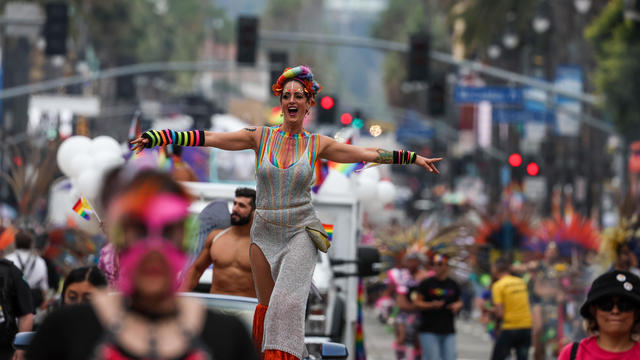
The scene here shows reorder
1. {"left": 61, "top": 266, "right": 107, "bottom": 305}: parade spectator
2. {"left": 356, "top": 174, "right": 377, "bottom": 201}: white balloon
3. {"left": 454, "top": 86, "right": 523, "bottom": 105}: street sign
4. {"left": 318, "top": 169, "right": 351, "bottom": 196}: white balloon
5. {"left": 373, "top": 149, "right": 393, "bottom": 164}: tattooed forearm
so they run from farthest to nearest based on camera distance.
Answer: {"left": 454, "top": 86, "right": 523, "bottom": 105}: street sign
{"left": 356, "top": 174, "right": 377, "bottom": 201}: white balloon
{"left": 318, "top": 169, "right": 351, "bottom": 196}: white balloon
{"left": 61, "top": 266, "right": 107, "bottom": 305}: parade spectator
{"left": 373, "top": 149, "right": 393, "bottom": 164}: tattooed forearm

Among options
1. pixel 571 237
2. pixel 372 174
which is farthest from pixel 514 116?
pixel 372 174

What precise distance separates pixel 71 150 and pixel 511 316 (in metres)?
5.66

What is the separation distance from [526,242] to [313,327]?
11350 mm

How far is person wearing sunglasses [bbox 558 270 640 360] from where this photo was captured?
230 inches

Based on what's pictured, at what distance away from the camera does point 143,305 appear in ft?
10.8

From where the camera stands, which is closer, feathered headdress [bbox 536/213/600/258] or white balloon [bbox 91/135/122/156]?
white balloon [bbox 91/135/122/156]

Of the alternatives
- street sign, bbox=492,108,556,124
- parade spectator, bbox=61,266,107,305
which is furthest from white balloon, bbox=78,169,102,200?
street sign, bbox=492,108,556,124

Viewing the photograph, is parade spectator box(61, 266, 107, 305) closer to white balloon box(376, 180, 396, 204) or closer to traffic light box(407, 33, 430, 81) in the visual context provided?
white balloon box(376, 180, 396, 204)

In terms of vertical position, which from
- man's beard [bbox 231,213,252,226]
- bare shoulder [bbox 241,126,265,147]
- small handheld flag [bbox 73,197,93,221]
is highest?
bare shoulder [bbox 241,126,265,147]

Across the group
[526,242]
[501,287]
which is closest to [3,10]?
[526,242]

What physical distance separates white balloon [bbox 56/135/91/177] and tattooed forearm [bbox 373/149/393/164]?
785 cm

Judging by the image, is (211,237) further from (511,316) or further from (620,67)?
(620,67)

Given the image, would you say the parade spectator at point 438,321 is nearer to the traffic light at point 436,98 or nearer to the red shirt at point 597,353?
the red shirt at point 597,353

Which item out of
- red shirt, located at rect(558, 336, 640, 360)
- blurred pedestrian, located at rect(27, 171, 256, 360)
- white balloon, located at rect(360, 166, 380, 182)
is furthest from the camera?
white balloon, located at rect(360, 166, 380, 182)
